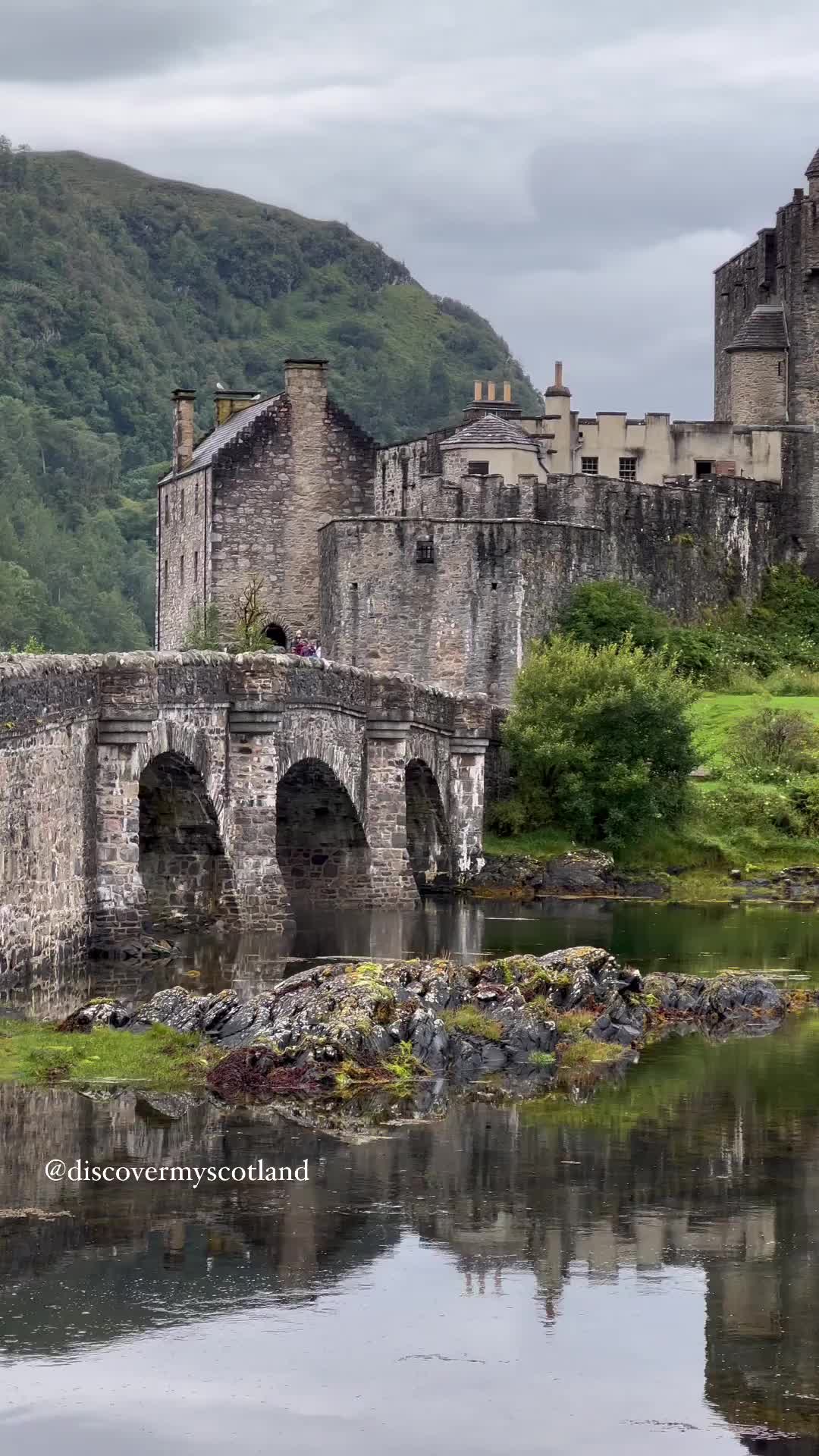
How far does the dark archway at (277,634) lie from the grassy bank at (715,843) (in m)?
13.2

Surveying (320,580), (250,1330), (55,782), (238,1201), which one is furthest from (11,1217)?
(320,580)

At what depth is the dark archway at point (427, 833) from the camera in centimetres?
4872

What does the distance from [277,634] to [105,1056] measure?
120 ft

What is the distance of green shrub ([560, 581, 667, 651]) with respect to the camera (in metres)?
58.8

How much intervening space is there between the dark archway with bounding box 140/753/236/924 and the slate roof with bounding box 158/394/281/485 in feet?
77.5

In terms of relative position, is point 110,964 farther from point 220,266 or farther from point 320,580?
point 220,266

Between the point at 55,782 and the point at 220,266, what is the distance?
155499 millimetres

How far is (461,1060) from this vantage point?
27359 millimetres

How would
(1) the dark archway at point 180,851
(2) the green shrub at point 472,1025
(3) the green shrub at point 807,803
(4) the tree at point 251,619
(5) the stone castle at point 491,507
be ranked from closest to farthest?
(2) the green shrub at point 472,1025 → (1) the dark archway at point 180,851 → (3) the green shrub at point 807,803 → (5) the stone castle at point 491,507 → (4) the tree at point 251,619

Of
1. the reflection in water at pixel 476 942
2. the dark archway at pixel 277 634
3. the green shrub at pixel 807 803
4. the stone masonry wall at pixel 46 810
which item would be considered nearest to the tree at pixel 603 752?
the green shrub at pixel 807 803

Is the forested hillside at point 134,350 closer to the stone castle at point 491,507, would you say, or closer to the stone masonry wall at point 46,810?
the stone castle at point 491,507

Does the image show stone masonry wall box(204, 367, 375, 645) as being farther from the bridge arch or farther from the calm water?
the calm water

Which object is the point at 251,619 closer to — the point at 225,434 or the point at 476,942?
the point at 225,434

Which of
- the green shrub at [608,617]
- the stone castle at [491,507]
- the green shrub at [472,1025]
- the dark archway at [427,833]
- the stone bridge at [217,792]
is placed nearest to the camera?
the green shrub at [472,1025]
